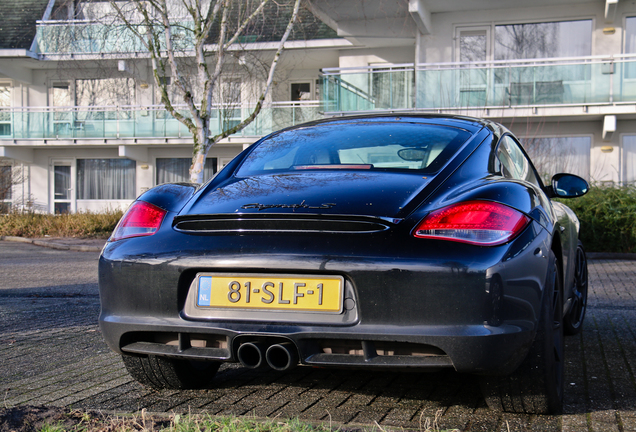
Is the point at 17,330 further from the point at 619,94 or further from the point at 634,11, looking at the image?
the point at 634,11

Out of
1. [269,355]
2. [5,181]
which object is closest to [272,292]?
[269,355]

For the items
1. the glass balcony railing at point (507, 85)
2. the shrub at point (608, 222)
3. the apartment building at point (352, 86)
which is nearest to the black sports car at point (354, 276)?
the shrub at point (608, 222)

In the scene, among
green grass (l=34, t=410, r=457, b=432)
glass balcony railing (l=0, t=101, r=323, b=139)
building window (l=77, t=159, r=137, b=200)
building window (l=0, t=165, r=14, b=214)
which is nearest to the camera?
green grass (l=34, t=410, r=457, b=432)

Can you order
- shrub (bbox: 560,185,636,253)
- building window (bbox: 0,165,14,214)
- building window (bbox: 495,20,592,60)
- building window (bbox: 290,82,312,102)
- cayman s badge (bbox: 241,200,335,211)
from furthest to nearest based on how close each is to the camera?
building window (bbox: 290,82,312,102) < building window (bbox: 0,165,14,214) < building window (bbox: 495,20,592,60) < shrub (bbox: 560,185,636,253) < cayman s badge (bbox: 241,200,335,211)

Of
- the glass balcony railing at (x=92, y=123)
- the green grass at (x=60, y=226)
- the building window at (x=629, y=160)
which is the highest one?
the glass balcony railing at (x=92, y=123)

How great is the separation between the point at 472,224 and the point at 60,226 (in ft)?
57.9

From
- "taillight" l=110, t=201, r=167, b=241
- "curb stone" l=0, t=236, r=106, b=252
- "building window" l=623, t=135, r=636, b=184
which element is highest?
"building window" l=623, t=135, r=636, b=184

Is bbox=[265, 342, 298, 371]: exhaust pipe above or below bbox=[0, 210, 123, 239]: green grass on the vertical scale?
above

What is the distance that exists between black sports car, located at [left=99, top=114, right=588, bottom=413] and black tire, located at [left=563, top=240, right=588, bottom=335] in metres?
1.51

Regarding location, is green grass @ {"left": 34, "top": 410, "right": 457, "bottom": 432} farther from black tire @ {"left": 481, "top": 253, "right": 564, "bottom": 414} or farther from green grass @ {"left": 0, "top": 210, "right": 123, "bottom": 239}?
green grass @ {"left": 0, "top": 210, "right": 123, "bottom": 239}

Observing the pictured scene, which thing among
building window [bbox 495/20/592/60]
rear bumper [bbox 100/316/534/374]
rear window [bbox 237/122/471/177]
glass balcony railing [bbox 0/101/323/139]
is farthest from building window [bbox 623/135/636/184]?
rear bumper [bbox 100/316/534/374]

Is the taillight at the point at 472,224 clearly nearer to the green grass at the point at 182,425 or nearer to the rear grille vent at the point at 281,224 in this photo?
the rear grille vent at the point at 281,224

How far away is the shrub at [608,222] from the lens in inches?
488

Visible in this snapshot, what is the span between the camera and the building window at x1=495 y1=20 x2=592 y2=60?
1922 centimetres
